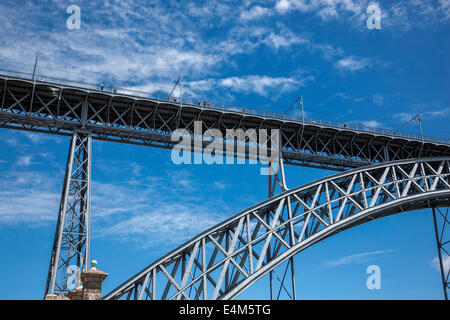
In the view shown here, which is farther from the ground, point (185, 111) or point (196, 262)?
point (185, 111)

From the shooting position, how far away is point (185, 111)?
33.1 m

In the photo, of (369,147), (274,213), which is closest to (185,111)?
(274,213)

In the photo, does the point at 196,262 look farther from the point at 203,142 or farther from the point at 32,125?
the point at 32,125

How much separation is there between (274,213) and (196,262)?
5.98 meters

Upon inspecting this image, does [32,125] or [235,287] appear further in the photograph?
[32,125]

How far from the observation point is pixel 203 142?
3384 centimetres

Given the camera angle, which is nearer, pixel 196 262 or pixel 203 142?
pixel 196 262
